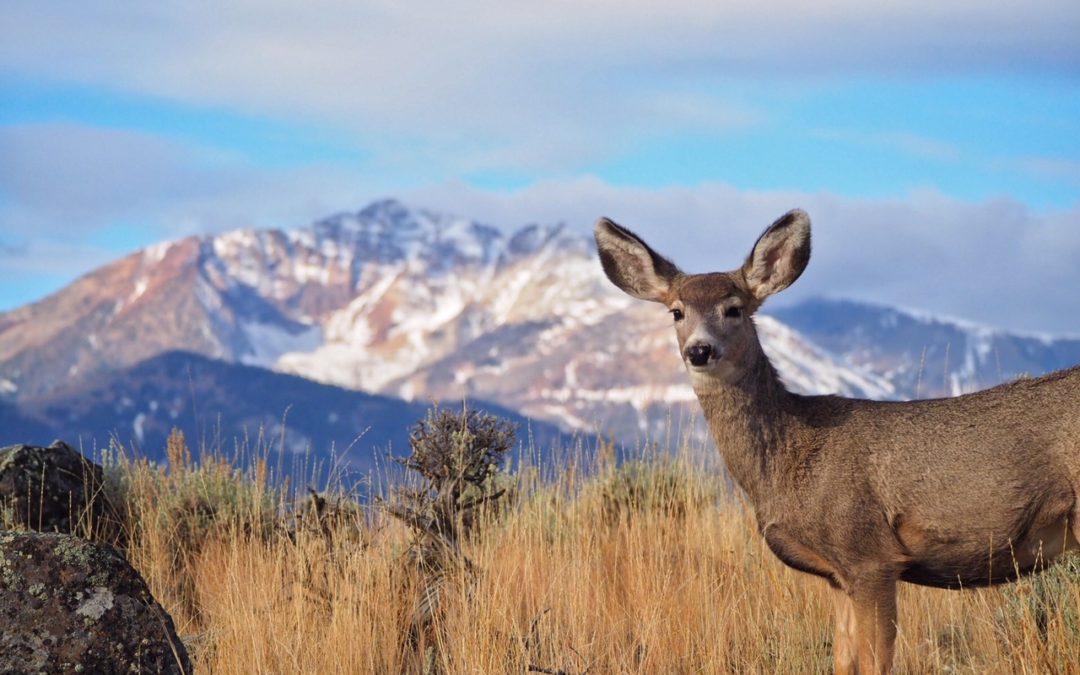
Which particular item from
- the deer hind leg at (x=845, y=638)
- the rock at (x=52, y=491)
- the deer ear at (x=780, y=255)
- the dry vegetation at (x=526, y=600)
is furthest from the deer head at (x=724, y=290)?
the rock at (x=52, y=491)

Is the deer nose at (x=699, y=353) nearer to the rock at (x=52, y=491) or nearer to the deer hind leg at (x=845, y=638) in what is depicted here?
the deer hind leg at (x=845, y=638)

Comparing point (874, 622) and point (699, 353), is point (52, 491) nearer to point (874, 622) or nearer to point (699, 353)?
point (699, 353)

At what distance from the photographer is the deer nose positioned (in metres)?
6.38

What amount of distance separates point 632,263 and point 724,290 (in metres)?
0.61

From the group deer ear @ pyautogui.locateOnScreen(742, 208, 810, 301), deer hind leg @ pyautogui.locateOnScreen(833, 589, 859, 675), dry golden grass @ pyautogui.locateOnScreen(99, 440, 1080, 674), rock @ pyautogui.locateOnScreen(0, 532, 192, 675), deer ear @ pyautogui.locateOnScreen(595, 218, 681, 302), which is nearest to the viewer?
rock @ pyautogui.locateOnScreen(0, 532, 192, 675)

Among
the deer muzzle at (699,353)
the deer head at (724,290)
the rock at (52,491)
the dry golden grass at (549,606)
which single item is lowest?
the dry golden grass at (549,606)

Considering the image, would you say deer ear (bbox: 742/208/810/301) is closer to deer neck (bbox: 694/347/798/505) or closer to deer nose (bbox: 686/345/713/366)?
deer neck (bbox: 694/347/798/505)

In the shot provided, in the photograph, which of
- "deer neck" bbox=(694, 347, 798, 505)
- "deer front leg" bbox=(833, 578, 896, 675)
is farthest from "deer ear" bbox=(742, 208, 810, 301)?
"deer front leg" bbox=(833, 578, 896, 675)

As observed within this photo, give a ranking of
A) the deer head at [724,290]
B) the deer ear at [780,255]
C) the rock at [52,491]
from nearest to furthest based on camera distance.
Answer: the deer head at [724,290] → the deer ear at [780,255] → the rock at [52,491]

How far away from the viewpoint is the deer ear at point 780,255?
6664 millimetres

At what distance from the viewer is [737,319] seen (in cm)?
668

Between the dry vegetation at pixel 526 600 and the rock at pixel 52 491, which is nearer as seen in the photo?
the dry vegetation at pixel 526 600

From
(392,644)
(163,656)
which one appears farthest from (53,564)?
(392,644)

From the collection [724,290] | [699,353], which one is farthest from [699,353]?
[724,290]
